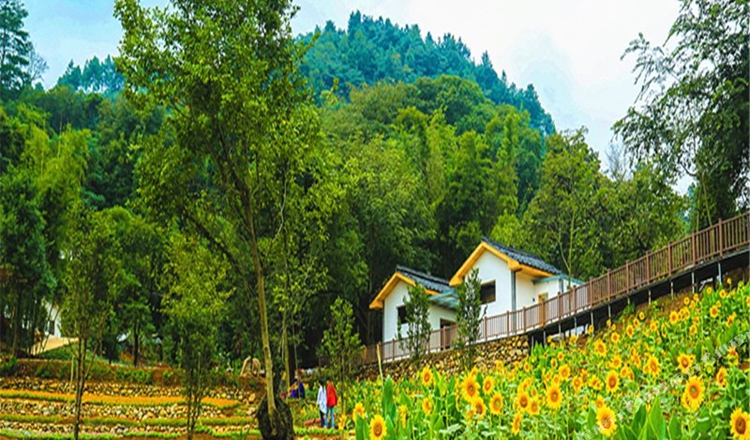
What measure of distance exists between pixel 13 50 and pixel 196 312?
21686 millimetres

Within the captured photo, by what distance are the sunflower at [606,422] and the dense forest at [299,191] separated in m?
7.29


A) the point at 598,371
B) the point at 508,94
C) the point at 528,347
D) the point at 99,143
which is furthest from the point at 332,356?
the point at 508,94

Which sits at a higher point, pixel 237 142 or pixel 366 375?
pixel 237 142

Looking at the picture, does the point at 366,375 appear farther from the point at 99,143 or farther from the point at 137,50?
the point at 99,143

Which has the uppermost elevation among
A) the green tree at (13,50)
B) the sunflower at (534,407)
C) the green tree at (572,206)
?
the green tree at (13,50)

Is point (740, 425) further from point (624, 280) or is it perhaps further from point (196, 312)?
point (624, 280)

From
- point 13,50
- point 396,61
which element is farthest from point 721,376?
point 396,61

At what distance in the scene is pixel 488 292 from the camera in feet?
77.1

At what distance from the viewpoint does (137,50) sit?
34.7 ft

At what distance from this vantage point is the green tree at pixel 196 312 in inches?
459

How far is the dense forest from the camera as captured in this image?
36.5ft

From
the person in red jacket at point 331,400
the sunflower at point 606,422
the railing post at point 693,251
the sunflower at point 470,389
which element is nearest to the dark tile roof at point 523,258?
the railing post at point 693,251

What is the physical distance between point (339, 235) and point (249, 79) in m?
Result: 14.3

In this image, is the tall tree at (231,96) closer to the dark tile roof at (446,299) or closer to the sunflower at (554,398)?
the sunflower at (554,398)
